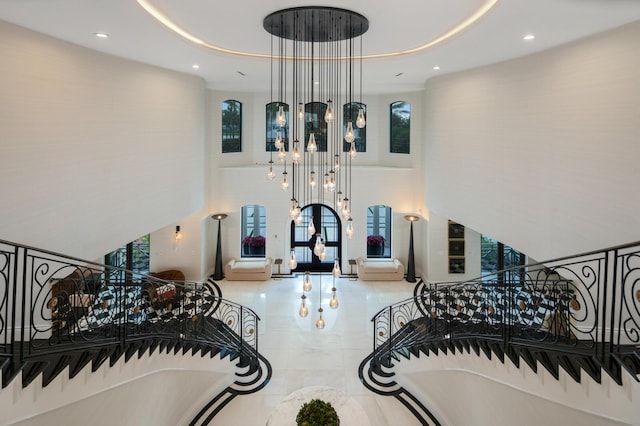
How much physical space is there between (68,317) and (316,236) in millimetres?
10078

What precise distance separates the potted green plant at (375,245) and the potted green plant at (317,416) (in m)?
9.15

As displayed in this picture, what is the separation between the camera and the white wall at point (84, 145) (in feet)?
19.4

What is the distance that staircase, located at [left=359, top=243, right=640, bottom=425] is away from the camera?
12.7ft

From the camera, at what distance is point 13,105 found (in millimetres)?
5883

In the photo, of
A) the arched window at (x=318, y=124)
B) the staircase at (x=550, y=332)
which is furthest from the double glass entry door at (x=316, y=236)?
the staircase at (x=550, y=332)

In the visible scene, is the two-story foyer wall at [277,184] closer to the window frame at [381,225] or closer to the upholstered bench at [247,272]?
the window frame at [381,225]

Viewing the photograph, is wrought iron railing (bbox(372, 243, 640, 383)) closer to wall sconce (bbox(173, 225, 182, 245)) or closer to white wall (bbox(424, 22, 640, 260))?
white wall (bbox(424, 22, 640, 260))

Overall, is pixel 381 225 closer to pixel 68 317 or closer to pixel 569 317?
pixel 569 317

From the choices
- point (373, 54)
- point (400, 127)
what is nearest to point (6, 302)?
point (373, 54)

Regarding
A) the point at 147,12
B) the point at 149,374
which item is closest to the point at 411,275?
the point at 149,374

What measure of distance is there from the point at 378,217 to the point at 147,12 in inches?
392

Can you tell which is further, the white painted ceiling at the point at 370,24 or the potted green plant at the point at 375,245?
the potted green plant at the point at 375,245

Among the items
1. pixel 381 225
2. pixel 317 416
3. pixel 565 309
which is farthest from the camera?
pixel 381 225

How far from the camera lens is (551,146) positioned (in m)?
7.21
